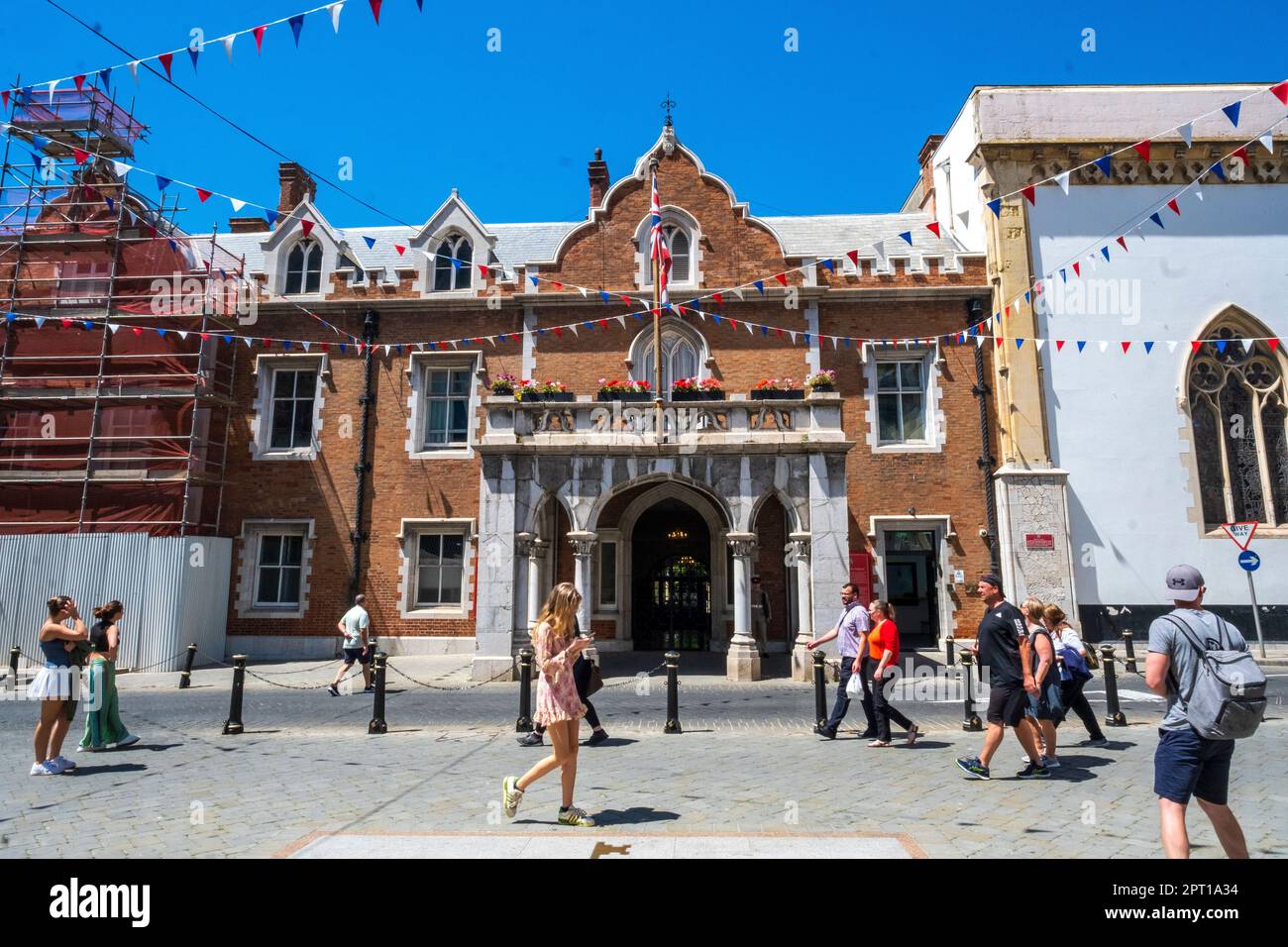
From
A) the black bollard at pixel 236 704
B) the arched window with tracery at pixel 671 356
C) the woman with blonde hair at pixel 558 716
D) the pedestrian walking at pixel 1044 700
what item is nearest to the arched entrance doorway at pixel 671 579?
the arched window with tracery at pixel 671 356

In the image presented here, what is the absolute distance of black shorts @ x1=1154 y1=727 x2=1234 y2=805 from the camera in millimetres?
4020

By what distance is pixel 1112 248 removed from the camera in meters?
17.9

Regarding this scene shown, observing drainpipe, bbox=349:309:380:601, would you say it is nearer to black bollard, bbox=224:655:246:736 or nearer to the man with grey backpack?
black bollard, bbox=224:655:246:736

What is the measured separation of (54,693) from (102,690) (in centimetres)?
120

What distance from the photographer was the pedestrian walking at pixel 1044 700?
23.7 ft

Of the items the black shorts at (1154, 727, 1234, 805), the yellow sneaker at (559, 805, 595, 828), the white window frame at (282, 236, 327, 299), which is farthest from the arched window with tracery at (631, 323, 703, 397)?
the black shorts at (1154, 727, 1234, 805)

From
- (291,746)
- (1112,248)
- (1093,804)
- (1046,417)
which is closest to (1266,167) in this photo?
(1112,248)

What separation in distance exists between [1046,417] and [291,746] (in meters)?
16.6

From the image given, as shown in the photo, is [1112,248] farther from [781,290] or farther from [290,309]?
[290,309]

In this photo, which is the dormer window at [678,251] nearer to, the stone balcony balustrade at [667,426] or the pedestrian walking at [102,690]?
the stone balcony balustrade at [667,426]

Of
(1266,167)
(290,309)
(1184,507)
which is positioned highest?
(1266,167)

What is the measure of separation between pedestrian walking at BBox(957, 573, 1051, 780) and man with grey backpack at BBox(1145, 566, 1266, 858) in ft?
8.39

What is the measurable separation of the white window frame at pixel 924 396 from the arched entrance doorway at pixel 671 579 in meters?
4.82

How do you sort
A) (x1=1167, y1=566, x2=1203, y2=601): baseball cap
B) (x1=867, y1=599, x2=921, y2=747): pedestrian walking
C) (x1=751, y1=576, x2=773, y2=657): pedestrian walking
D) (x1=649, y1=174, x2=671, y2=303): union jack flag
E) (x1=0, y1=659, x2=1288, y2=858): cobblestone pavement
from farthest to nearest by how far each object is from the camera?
(x1=751, y1=576, x2=773, y2=657): pedestrian walking → (x1=649, y1=174, x2=671, y2=303): union jack flag → (x1=867, y1=599, x2=921, y2=747): pedestrian walking → (x1=0, y1=659, x2=1288, y2=858): cobblestone pavement → (x1=1167, y1=566, x2=1203, y2=601): baseball cap
